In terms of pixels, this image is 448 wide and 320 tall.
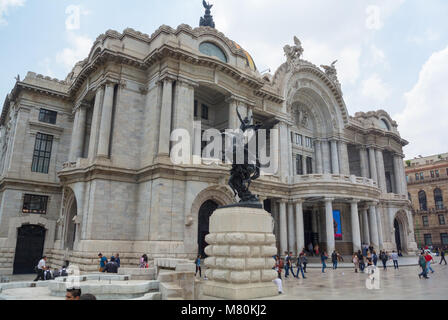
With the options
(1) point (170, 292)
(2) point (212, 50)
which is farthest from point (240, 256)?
(2) point (212, 50)

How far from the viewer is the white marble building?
80.4ft

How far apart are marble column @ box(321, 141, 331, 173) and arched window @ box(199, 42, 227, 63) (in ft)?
60.0

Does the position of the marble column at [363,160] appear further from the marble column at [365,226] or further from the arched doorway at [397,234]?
the marble column at [365,226]

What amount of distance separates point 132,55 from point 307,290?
23.0m

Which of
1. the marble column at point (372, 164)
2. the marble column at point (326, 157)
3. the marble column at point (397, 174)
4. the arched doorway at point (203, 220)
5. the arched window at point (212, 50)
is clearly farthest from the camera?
the marble column at point (397, 174)

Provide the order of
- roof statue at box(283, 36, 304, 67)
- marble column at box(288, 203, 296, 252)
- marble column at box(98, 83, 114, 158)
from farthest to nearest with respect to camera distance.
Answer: roof statue at box(283, 36, 304, 67), marble column at box(288, 203, 296, 252), marble column at box(98, 83, 114, 158)

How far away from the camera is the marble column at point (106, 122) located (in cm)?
2566

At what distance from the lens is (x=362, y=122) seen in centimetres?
4594

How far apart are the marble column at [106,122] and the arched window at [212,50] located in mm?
8692

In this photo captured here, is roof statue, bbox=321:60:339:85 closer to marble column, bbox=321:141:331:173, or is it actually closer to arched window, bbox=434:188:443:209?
marble column, bbox=321:141:331:173

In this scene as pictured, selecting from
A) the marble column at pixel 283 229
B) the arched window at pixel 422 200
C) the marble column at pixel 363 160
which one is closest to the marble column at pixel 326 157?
the marble column at pixel 363 160

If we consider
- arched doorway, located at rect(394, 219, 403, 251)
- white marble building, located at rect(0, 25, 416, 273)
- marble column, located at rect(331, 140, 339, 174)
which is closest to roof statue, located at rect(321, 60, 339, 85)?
white marble building, located at rect(0, 25, 416, 273)
